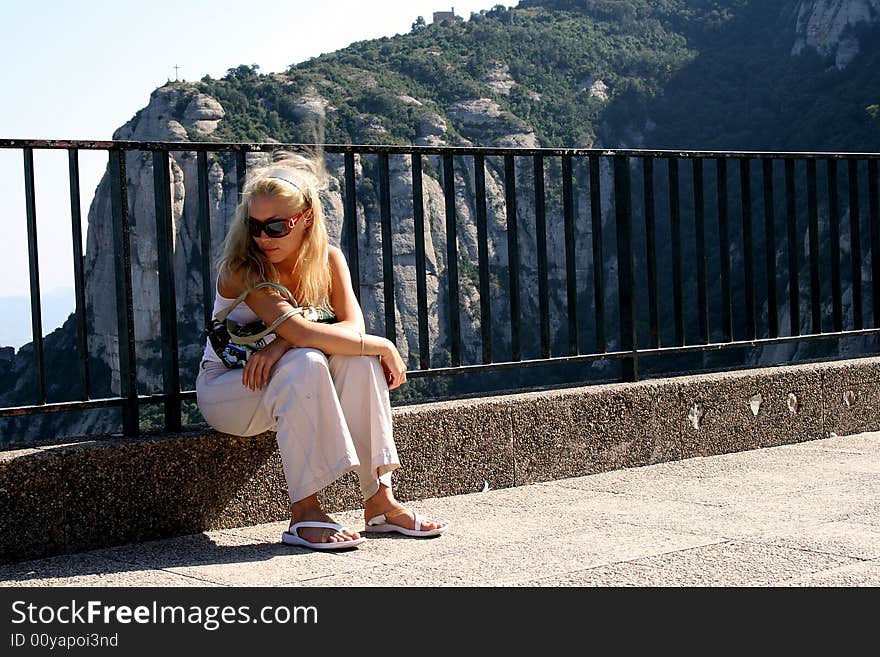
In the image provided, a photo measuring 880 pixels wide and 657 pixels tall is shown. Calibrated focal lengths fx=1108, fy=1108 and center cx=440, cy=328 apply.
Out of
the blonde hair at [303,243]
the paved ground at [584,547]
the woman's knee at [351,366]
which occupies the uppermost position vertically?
the blonde hair at [303,243]

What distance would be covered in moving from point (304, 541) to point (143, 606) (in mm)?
734

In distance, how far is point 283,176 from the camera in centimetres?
338

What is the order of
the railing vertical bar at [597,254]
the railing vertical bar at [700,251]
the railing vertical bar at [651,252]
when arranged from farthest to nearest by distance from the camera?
the railing vertical bar at [700,251]
the railing vertical bar at [651,252]
the railing vertical bar at [597,254]

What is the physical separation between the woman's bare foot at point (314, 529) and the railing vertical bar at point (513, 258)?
1324 mm

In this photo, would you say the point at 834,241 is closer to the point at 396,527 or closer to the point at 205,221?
the point at 396,527

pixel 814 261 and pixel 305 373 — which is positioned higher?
pixel 814 261

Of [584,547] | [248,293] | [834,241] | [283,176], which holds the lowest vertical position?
[584,547]

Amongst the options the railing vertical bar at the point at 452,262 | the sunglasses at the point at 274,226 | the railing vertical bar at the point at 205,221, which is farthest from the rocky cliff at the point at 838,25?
the sunglasses at the point at 274,226

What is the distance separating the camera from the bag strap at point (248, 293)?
3.28m

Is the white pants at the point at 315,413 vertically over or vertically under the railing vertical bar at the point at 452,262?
under

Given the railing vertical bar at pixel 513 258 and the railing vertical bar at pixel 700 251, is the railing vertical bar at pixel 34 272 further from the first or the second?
the railing vertical bar at pixel 700 251

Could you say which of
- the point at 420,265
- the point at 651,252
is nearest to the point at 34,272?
the point at 420,265

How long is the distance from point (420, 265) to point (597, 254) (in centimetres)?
83

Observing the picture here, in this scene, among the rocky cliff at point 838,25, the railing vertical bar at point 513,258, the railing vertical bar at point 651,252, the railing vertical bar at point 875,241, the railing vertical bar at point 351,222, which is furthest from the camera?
the rocky cliff at point 838,25
